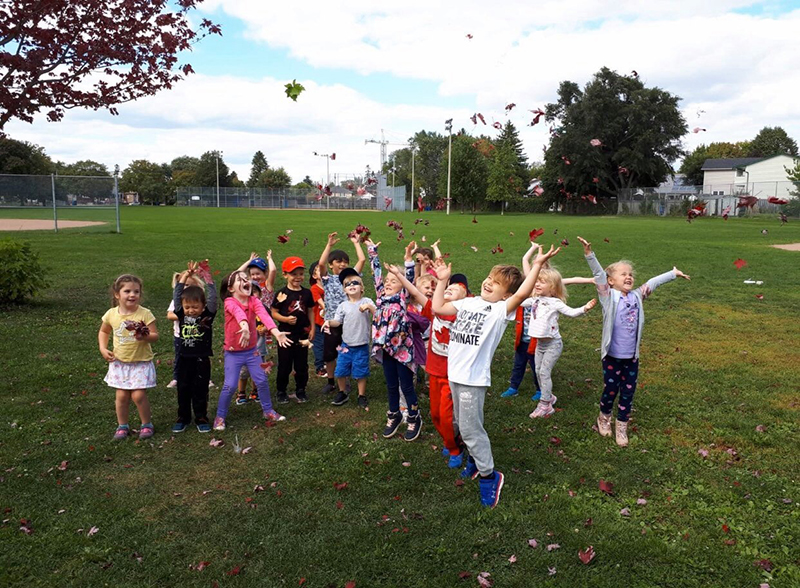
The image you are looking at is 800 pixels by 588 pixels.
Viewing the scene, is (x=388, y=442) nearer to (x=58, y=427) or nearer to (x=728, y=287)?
(x=58, y=427)

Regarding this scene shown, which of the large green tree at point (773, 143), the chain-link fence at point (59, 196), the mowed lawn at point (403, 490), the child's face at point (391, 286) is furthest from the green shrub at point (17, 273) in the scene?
the large green tree at point (773, 143)

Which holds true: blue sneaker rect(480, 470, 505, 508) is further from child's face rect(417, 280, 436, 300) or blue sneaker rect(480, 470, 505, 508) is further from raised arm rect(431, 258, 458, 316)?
child's face rect(417, 280, 436, 300)

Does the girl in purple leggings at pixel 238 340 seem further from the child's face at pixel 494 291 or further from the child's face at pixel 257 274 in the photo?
the child's face at pixel 494 291

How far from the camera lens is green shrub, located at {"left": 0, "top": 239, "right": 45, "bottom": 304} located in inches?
446

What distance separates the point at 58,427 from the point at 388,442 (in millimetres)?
3506

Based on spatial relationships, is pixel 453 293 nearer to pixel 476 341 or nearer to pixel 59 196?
pixel 476 341

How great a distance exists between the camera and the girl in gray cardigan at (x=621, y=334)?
5.54m

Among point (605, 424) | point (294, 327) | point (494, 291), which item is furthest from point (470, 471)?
point (294, 327)

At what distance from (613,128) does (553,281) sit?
64.4m

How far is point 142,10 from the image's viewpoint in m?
10.4

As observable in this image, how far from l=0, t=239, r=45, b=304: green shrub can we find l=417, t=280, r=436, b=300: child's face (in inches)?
368

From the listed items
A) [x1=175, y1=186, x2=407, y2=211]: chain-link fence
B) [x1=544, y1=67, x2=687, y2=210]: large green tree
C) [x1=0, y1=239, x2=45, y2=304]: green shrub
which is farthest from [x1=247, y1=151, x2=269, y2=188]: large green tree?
[x1=0, y1=239, x2=45, y2=304]: green shrub

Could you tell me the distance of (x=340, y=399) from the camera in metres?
6.79

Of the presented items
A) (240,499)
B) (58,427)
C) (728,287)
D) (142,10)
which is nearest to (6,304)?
(142,10)
